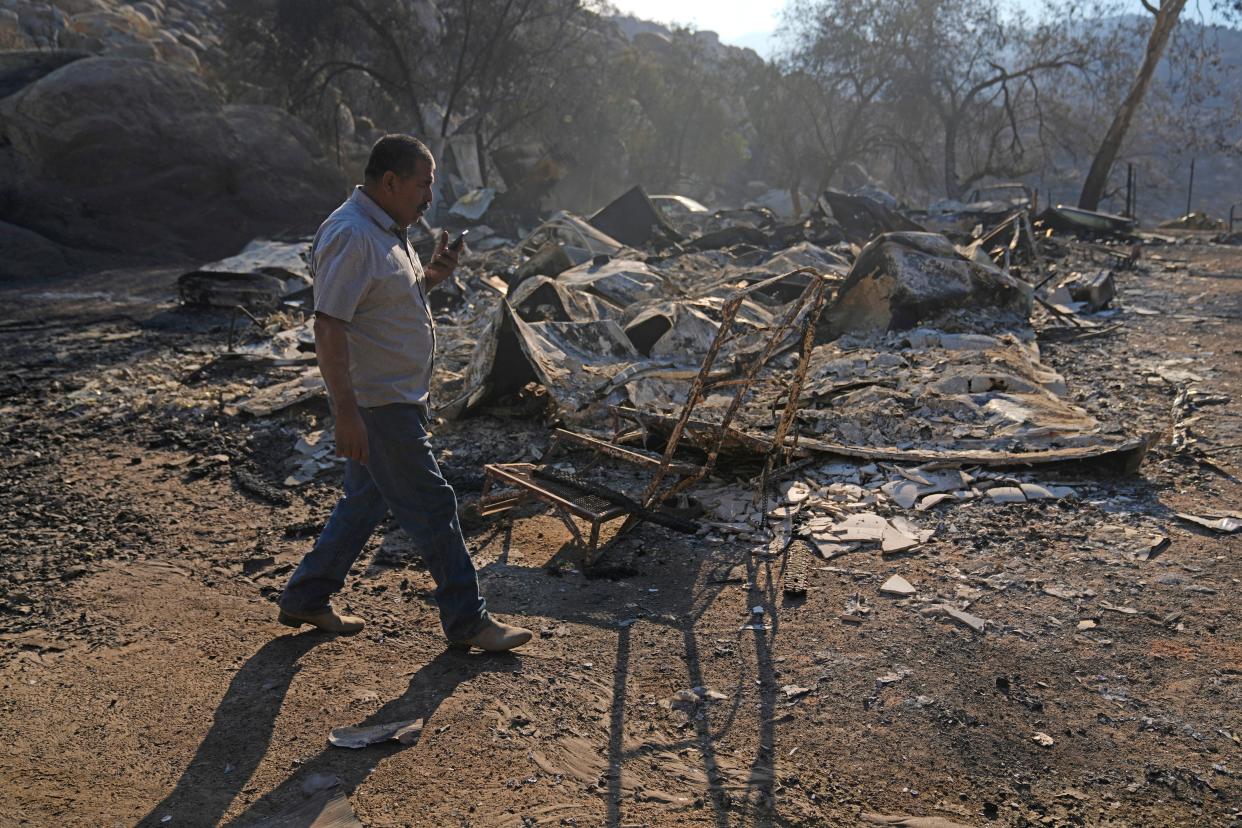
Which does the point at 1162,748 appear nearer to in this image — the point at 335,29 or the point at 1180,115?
the point at 335,29

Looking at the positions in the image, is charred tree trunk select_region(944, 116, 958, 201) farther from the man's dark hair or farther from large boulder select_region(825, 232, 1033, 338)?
the man's dark hair

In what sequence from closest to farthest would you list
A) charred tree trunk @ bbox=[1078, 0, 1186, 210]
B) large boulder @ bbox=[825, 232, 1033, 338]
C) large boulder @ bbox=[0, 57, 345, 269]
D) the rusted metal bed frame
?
the rusted metal bed frame
large boulder @ bbox=[825, 232, 1033, 338]
large boulder @ bbox=[0, 57, 345, 269]
charred tree trunk @ bbox=[1078, 0, 1186, 210]

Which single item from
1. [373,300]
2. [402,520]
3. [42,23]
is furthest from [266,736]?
[42,23]

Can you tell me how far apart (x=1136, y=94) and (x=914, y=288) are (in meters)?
14.3

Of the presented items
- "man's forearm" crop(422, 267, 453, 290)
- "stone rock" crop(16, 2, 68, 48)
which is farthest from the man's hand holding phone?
"stone rock" crop(16, 2, 68, 48)

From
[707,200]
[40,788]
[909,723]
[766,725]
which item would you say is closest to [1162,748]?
[909,723]

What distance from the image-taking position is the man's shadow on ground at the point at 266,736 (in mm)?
2199

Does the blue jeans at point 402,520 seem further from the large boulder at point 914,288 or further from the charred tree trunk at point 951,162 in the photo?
the charred tree trunk at point 951,162

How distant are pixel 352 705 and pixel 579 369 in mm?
3427

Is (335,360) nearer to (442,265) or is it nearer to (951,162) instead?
(442,265)

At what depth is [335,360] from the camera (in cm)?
254

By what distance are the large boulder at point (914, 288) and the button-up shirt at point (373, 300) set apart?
19.4 ft

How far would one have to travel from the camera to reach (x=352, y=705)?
2643 millimetres

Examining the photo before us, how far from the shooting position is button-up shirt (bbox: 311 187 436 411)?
8.31 ft
